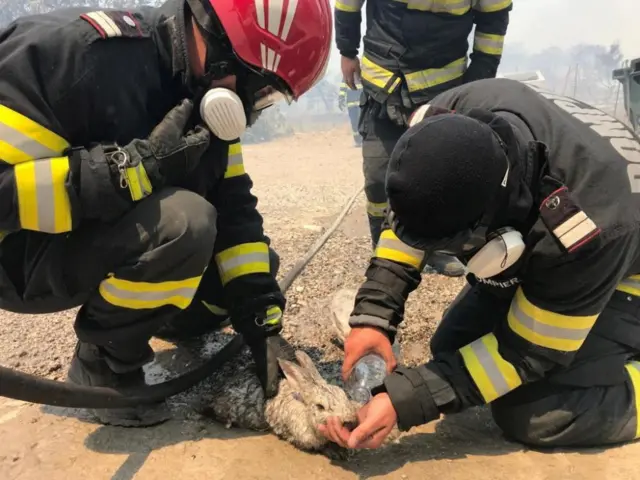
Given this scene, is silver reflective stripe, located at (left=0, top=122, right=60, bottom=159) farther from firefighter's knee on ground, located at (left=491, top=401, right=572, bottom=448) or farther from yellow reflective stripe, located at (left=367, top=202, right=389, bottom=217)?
yellow reflective stripe, located at (left=367, top=202, right=389, bottom=217)

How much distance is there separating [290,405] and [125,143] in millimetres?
1127

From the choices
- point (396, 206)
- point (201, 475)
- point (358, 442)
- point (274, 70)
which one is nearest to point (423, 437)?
point (358, 442)

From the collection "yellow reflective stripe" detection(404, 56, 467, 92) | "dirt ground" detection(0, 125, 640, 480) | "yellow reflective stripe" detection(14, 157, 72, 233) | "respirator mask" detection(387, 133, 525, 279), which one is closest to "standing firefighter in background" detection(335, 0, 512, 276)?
"yellow reflective stripe" detection(404, 56, 467, 92)

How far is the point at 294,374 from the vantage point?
239 cm

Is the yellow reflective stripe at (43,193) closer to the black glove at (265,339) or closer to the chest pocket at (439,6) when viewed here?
the black glove at (265,339)

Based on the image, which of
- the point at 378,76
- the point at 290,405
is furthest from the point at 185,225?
the point at 378,76

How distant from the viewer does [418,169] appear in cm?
163

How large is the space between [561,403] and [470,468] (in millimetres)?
496

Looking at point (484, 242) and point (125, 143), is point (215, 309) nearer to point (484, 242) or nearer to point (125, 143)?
point (125, 143)

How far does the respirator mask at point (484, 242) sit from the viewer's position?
69.5 inches

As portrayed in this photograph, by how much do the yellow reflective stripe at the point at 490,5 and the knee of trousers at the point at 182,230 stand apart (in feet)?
8.34

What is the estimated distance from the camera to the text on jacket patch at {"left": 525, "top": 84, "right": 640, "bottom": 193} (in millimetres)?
2125

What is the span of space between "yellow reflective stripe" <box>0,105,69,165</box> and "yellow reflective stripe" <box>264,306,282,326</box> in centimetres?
106

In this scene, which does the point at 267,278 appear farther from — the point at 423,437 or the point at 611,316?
the point at 611,316
